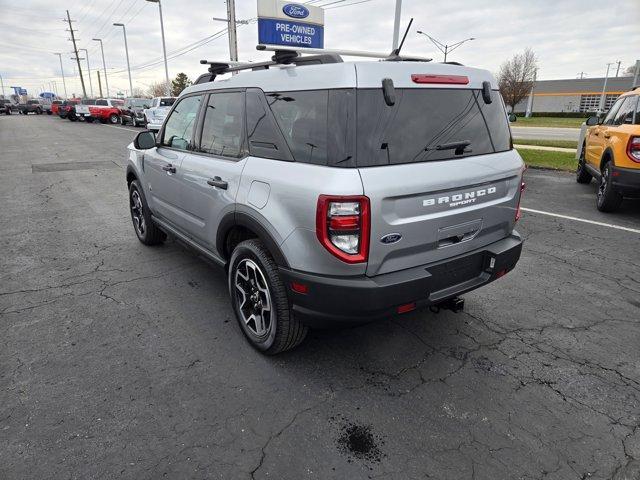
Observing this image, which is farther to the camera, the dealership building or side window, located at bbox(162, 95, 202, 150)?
the dealership building

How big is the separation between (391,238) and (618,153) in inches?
227

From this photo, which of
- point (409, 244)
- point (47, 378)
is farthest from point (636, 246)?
point (47, 378)

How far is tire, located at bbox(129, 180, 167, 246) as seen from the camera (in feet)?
16.8

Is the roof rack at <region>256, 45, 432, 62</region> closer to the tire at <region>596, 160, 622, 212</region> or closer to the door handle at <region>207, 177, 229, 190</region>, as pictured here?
the door handle at <region>207, 177, 229, 190</region>

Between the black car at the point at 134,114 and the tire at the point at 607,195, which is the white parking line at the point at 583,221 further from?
the black car at the point at 134,114

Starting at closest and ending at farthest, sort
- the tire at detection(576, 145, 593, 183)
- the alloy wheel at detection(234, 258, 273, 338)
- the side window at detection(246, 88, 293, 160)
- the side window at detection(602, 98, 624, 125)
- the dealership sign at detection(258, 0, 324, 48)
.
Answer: the side window at detection(246, 88, 293, 160) < the alloy wheel at detection(234, 258, 273, 338) < the side window at detection(602, 98, 624, 125) < the tire at detection(576, 145, 593, 183) < the dealership sign at detection(258, 0, 324, 48)

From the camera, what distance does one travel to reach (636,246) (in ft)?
17.6

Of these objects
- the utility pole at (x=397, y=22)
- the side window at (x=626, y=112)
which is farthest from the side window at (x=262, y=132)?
the utility pole at (x=397, y=22)

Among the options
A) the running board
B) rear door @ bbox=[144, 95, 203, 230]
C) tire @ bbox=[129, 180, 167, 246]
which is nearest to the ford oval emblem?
the running board

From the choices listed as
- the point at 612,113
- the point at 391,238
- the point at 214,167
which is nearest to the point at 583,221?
the point at 612,113

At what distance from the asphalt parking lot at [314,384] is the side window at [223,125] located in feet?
4.62

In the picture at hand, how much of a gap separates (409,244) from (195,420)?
161cm

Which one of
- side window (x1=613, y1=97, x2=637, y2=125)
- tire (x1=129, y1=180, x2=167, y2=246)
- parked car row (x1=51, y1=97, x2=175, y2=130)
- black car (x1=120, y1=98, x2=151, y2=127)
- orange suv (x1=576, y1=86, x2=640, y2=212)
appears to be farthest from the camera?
parked car row (x1=51, y1=97, x2=175, y2=130)

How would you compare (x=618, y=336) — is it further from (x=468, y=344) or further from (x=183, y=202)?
(x=183, y=202)
